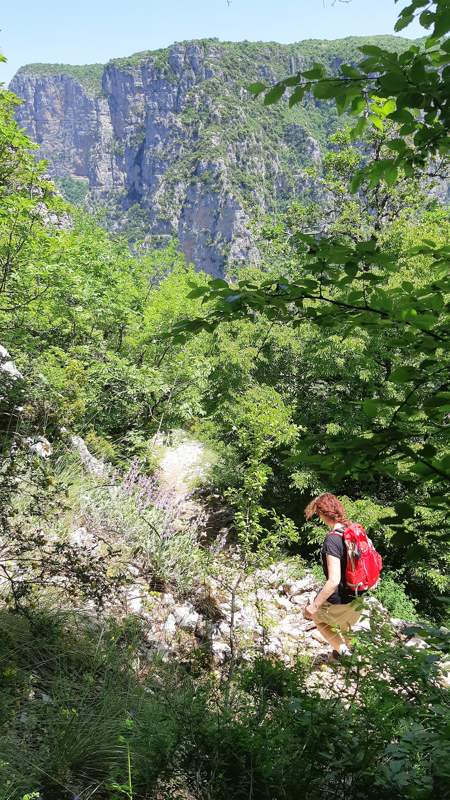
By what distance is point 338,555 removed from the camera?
4148 millimetres

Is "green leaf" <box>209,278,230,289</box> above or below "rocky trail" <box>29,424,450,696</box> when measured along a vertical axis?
above

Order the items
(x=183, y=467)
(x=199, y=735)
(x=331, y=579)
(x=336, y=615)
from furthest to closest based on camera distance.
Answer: (x=183, y=467) < (x=336, y=615) < (x=331, y=579) < (x=199, y=735)

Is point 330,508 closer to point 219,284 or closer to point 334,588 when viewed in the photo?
point 334,588

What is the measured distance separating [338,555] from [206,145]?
137m

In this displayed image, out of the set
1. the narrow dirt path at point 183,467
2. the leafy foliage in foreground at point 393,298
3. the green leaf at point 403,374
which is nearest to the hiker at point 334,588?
the leafy foliage in foreground at point 393,298

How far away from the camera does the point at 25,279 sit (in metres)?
6.38

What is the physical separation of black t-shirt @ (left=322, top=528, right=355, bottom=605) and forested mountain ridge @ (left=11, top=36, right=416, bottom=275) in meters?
90.1

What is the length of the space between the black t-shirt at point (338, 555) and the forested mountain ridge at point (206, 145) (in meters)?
90.1

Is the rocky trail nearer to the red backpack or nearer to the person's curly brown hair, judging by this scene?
the red backpack

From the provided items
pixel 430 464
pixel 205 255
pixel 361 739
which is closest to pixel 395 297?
pixel 430 464

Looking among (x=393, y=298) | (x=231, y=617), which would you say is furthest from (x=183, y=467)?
(x=393, y=298)

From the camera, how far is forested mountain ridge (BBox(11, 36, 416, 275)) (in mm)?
115938

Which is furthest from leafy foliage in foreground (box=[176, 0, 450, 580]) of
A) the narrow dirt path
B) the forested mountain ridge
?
the forested mountain ridge

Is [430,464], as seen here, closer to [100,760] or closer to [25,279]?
[100,760]
